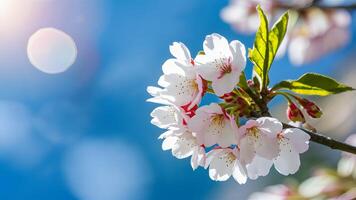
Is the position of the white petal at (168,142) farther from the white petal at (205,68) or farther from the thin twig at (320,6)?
the thin twig at (320,6)

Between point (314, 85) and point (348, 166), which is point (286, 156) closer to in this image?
point (314, 85)

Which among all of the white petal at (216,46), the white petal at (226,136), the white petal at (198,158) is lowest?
the white petal at (226,136)

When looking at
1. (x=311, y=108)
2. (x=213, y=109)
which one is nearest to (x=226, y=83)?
(x=213, y=109)

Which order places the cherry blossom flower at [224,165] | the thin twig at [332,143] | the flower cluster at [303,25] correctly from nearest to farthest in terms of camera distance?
1. the thin twig at [332,143]
2. the cherry blossom flower at [224,165]
3. the flower cluster at [303,25]

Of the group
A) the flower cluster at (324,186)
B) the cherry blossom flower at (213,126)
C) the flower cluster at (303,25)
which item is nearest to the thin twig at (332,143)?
the cherry blossom flower at (213,126)

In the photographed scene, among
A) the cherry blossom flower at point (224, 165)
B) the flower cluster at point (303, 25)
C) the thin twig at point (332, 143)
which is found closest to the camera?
the thin twig at point (332, 143)

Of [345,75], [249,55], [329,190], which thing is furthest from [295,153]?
[345,75]

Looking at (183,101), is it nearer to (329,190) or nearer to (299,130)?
(299,130)
